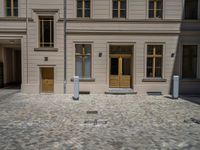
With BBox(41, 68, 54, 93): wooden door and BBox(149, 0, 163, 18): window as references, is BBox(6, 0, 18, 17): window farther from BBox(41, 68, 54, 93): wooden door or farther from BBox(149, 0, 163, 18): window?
BBox(149, 0, 163, 18): window

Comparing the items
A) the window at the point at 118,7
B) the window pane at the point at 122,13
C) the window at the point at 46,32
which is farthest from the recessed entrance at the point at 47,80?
the window pane at the point at 122,13

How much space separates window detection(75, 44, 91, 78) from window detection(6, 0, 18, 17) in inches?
201

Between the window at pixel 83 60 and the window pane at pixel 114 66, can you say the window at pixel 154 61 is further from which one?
the window at pixel 83 60

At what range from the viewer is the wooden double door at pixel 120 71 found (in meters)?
13.9

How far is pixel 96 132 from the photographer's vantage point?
233 inches

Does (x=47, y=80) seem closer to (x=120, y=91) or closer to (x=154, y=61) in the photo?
(x=120, y=91)

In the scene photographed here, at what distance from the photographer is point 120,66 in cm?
1389

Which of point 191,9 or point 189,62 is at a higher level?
point 191,9

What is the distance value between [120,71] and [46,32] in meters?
6.22

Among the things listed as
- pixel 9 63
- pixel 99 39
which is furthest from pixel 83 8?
pixel 9 63

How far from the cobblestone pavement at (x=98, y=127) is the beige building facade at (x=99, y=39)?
13.3ft

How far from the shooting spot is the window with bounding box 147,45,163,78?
13.5 metres

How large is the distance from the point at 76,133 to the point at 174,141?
292cm

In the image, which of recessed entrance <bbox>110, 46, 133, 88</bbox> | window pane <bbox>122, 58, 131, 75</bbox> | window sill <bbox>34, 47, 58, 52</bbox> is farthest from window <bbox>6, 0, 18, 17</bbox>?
window pane <bbox>122, 58, 131, 75</bbox>
